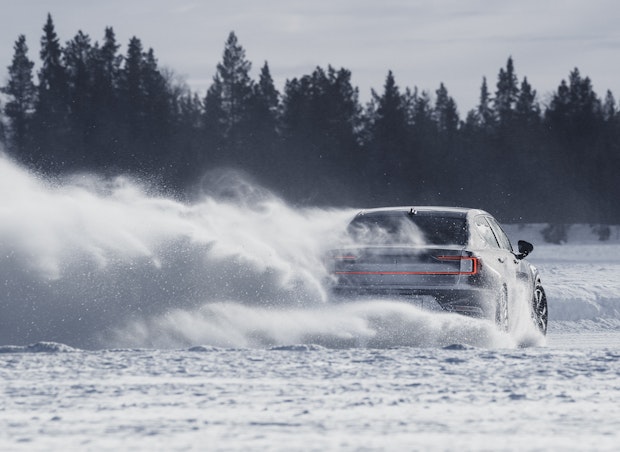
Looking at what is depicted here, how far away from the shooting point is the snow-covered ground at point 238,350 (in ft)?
20.9

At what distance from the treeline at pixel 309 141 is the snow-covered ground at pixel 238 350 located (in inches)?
2348

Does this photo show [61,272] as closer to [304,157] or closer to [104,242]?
[104,242]

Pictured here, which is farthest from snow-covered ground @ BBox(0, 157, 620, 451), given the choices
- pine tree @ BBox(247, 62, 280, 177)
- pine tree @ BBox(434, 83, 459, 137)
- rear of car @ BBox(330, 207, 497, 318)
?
pine tree @ BBox(434, 83, 459, 137)

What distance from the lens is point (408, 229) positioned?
1132cm

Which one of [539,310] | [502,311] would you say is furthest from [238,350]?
[539,310]

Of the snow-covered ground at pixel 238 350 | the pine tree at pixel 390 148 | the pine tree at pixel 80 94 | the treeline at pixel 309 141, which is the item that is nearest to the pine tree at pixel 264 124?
the treeline at pixel 309 141

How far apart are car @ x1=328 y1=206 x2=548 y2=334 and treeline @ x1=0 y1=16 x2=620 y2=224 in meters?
63.0

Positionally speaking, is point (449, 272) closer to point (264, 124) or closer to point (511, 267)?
point (511, 267)

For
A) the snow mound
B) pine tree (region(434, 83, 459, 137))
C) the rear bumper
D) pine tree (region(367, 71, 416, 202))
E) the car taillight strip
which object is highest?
pine tree (region(434, 83, 459, 137))

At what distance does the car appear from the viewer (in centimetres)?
1078

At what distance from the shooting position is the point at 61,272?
1219 centimetres

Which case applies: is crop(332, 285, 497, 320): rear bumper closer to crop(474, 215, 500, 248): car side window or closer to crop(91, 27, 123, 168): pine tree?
crop(474, 215, 500, 248): car side window

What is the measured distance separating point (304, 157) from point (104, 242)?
210 ft

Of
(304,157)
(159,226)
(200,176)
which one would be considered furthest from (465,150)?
(159,226)
